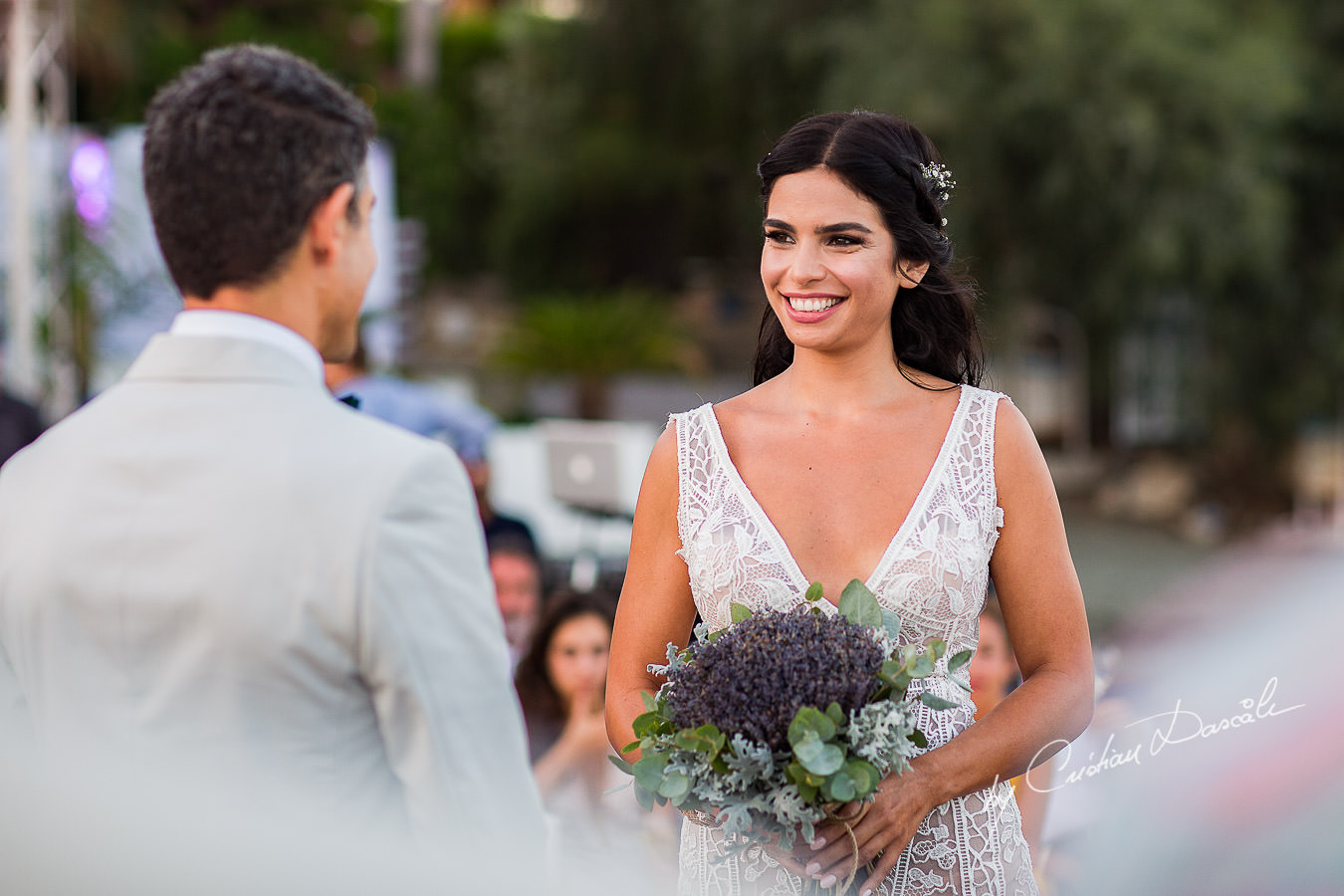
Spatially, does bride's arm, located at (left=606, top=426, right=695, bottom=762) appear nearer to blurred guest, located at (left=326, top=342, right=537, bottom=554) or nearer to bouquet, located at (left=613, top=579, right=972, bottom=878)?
bouquet, located at (left=613, top=579, right=972, bottom=878)

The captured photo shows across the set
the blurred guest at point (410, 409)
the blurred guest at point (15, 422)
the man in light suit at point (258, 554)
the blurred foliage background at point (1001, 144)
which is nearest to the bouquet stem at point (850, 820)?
the man in light suit at point (258, 554)

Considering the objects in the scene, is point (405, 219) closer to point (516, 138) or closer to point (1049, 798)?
point (516, 138)

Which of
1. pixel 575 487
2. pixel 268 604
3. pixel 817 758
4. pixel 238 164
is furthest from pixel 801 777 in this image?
pixel 575 487

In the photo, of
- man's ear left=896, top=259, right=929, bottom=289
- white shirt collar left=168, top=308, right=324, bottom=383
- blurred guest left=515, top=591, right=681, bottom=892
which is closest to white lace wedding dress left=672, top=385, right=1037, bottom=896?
man's ear left=896, top=259, right=929, bottom=289

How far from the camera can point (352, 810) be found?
135cm

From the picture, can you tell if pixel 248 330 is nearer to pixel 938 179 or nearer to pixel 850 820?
pixel 850 820

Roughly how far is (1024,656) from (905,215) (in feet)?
2.30

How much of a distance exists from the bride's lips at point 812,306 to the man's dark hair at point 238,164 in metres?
0.87

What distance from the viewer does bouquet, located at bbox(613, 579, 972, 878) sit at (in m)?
1.67

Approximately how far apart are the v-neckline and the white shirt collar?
85 centimetres

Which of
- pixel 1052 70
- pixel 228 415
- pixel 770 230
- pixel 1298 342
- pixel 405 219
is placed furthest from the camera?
pixel 405 219

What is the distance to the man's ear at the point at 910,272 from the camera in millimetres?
2146

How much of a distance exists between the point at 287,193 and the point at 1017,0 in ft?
34.4

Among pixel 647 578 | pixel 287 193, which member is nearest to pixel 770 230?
pixel 647 578
